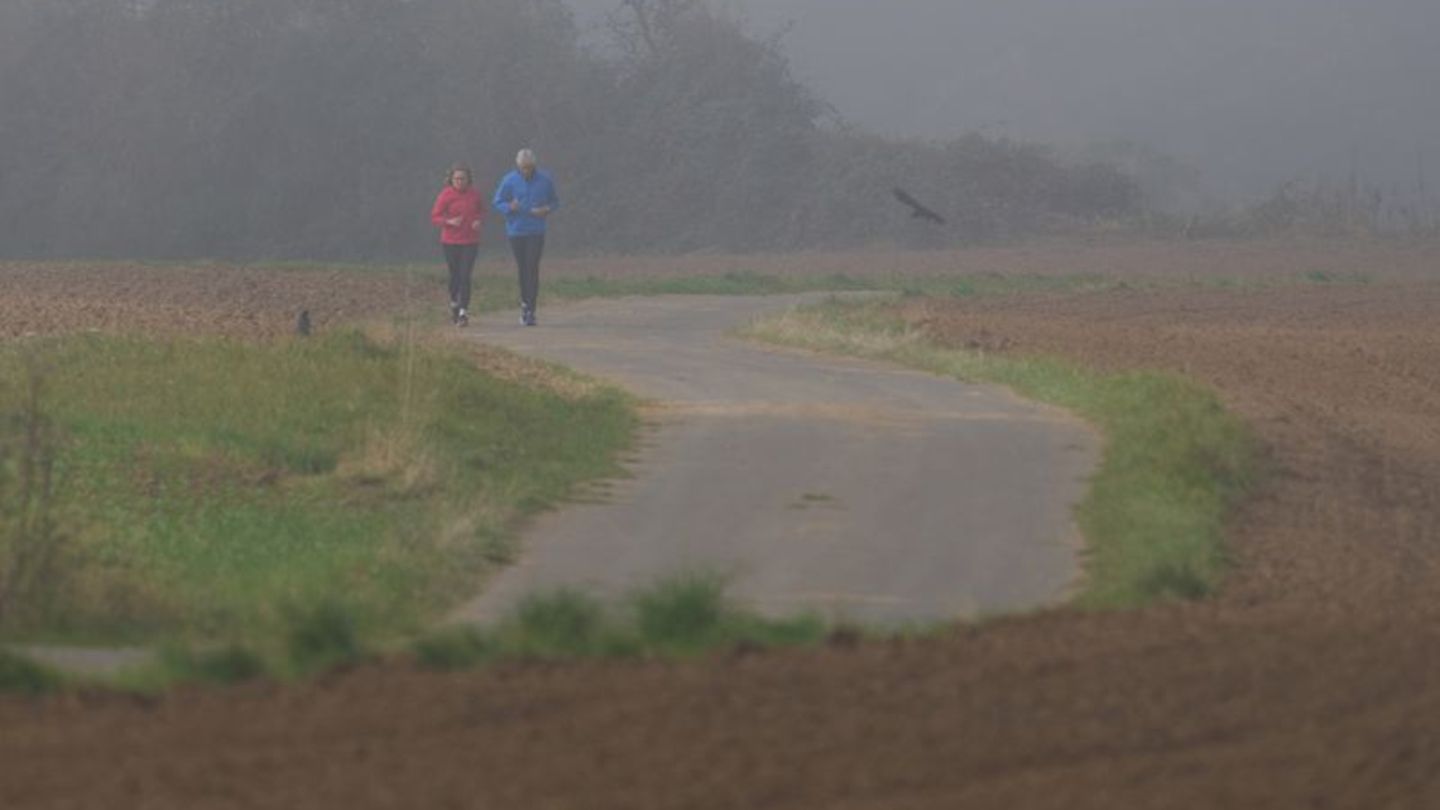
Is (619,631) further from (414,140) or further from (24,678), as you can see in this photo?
(414,140)

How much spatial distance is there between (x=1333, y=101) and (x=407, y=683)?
82.2m

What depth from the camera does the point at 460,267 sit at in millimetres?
26125

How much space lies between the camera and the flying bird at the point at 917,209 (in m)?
49.7

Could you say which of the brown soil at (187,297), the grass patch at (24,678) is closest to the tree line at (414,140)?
the brown soil at (187,297)

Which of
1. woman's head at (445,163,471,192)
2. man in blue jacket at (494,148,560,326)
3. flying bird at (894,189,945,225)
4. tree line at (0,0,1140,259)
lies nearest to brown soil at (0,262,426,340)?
woman's head at (445,163,471,192)

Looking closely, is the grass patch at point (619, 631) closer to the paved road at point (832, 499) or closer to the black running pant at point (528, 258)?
the paved road at point (832, 499)

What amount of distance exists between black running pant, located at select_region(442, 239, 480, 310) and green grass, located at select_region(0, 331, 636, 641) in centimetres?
491

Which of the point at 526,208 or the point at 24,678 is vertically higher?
the point at 526,208

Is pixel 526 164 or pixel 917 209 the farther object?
pixel 917 209

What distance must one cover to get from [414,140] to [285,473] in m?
36.1

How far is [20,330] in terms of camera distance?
74.4 ft

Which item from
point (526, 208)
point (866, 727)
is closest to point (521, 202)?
point (526, 208)

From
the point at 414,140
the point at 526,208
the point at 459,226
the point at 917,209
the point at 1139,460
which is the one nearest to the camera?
the point at 1139,460

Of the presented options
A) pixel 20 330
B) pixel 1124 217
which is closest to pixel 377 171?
pixel 1124 217
